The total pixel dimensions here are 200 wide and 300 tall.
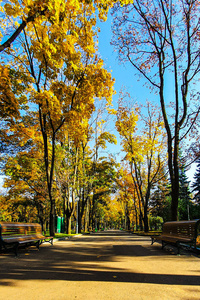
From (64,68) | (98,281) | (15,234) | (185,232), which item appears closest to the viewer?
(98,281)

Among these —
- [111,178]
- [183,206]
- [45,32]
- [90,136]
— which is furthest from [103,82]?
[183,206]

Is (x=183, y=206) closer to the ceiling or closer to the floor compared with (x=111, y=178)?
closer to the floor

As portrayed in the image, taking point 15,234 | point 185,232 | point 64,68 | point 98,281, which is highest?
point 64,68

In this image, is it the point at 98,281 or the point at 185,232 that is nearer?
the point at 98,281

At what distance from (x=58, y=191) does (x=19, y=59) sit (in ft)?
35.7

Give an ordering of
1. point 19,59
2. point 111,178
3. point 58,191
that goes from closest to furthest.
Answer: point 19,59, point 58,191, point 111,178

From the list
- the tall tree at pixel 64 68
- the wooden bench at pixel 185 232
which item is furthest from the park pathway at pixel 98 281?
the tall tree at pixel 64 68

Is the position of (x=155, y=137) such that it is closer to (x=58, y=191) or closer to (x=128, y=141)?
(x=128, y=141)

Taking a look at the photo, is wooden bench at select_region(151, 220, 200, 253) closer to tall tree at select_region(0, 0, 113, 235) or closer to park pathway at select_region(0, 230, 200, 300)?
park pathway at select_region(0, 230, 200, 300)

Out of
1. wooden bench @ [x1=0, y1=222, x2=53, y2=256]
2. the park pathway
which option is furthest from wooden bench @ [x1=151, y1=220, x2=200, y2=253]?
wooden bench @ [x1=0, y1=222, x2=53, y2=256]

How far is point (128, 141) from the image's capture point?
22797mm

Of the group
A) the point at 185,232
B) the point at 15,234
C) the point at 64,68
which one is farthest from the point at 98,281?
the point at 64,68

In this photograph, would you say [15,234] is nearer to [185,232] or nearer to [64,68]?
[185,232]

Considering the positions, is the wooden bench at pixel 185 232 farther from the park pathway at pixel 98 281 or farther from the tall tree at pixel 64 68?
the tall tree at pixel 64 68
